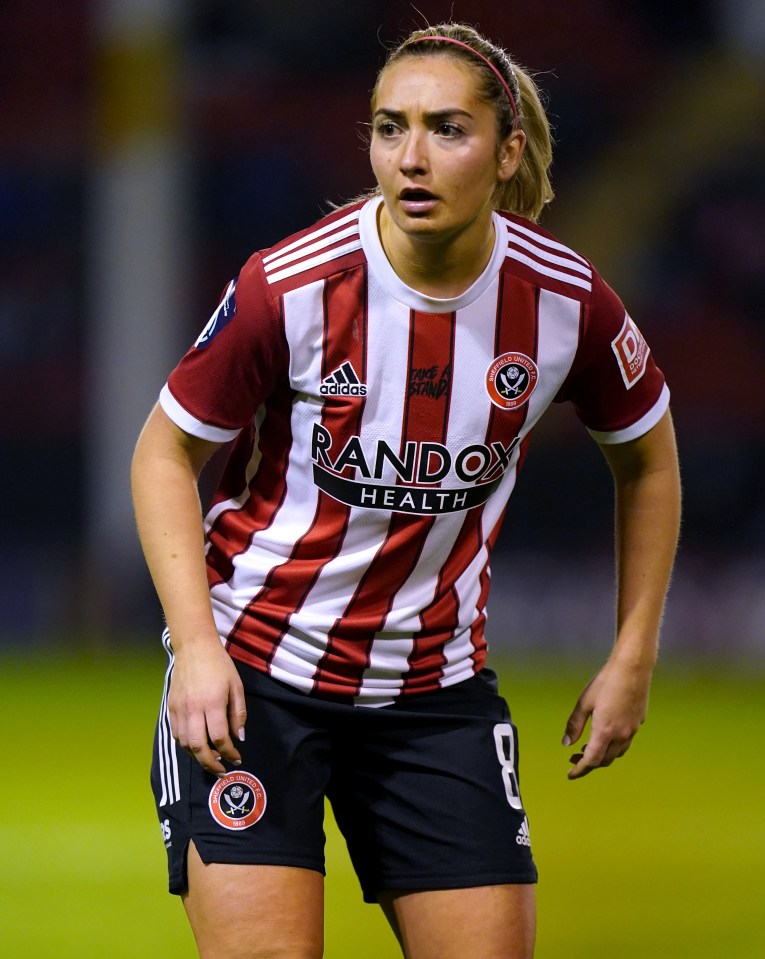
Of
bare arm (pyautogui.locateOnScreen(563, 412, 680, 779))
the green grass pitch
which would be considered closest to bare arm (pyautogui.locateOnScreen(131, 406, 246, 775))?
bare arm (pyautogui.locateOnScreen(563, 412, 680, 779))

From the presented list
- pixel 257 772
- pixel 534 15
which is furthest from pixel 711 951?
pixel 534 15

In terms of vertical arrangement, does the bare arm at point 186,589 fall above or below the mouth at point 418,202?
below

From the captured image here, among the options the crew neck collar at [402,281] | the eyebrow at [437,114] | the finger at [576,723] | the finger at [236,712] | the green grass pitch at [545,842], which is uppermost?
the eyebrow at [437,114]

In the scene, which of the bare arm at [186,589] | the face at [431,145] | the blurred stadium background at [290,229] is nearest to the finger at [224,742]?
the bare arm at [186,589]

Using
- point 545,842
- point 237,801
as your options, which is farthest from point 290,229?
point 237,801

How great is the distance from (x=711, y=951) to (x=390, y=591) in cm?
164

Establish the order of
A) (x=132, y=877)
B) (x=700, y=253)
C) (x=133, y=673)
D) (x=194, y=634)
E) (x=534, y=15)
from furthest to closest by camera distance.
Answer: (x=534, y=15), (x=700, y=253), (x=133, y=673), (x=132, y=877), (x=194, y=634)

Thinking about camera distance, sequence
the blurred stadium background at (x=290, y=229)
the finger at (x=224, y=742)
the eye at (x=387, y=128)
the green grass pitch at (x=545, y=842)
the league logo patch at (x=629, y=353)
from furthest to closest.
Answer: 1. the blurred stadium background at (x=290, y=229)
2. the green grass pitch at (x=545, y=842)
3. the league logo patch at (x=629, y=353)
4. the eye at (x=387, y=128)
5. the finger at (x=224, y=742)

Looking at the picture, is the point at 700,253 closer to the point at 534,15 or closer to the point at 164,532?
the point at 534,15

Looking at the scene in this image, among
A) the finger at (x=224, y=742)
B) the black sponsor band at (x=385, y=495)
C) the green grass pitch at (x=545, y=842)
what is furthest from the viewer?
the green grass pitch at (x=545, y=842)

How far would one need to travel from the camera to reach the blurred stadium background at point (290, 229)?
1050cm

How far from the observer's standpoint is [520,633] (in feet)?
32.7

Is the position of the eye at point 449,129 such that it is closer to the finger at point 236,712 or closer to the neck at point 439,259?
the neck at point 439,259

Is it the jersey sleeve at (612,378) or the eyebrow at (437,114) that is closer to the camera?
the eyebrow at (437,114)
